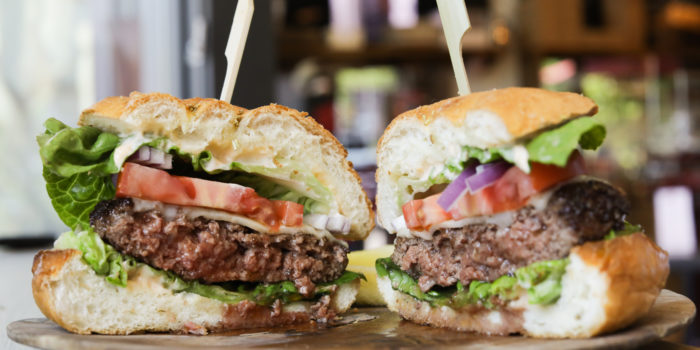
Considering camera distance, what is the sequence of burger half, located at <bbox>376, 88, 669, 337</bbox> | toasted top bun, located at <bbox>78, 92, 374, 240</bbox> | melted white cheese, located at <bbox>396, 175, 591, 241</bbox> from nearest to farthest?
1. burger half, located at <bbox>376, 88, 669, 337</bbox>
2. melted white cheese, located at <bbox>396, 175, 591, 241</bbox>
3. toasted top bun, located at <bbox>78, 92, 374, 240</bbox>

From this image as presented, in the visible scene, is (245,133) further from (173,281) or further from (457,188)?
(457,188)

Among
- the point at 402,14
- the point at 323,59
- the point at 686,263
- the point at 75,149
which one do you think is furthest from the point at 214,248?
the point at 402,14

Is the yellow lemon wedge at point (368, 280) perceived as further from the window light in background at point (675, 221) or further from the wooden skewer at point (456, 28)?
the window light in background at point (675, 221)

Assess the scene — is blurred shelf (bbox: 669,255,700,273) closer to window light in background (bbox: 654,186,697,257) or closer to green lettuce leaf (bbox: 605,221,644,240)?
window light in background (bbox: 654,186,697,257)

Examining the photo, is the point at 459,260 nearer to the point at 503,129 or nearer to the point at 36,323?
the point at 503,129

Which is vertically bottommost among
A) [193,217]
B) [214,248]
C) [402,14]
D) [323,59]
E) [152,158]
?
[214,248]

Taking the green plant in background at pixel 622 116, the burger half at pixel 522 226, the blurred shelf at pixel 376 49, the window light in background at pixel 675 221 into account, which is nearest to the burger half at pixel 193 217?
the burger half at pixel 522 226

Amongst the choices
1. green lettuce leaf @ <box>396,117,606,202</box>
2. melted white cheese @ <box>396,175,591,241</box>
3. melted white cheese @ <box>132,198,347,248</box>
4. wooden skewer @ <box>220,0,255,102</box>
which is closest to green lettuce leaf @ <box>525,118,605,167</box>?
green lettuce leaf @ <box>396,117,606,202</box>
